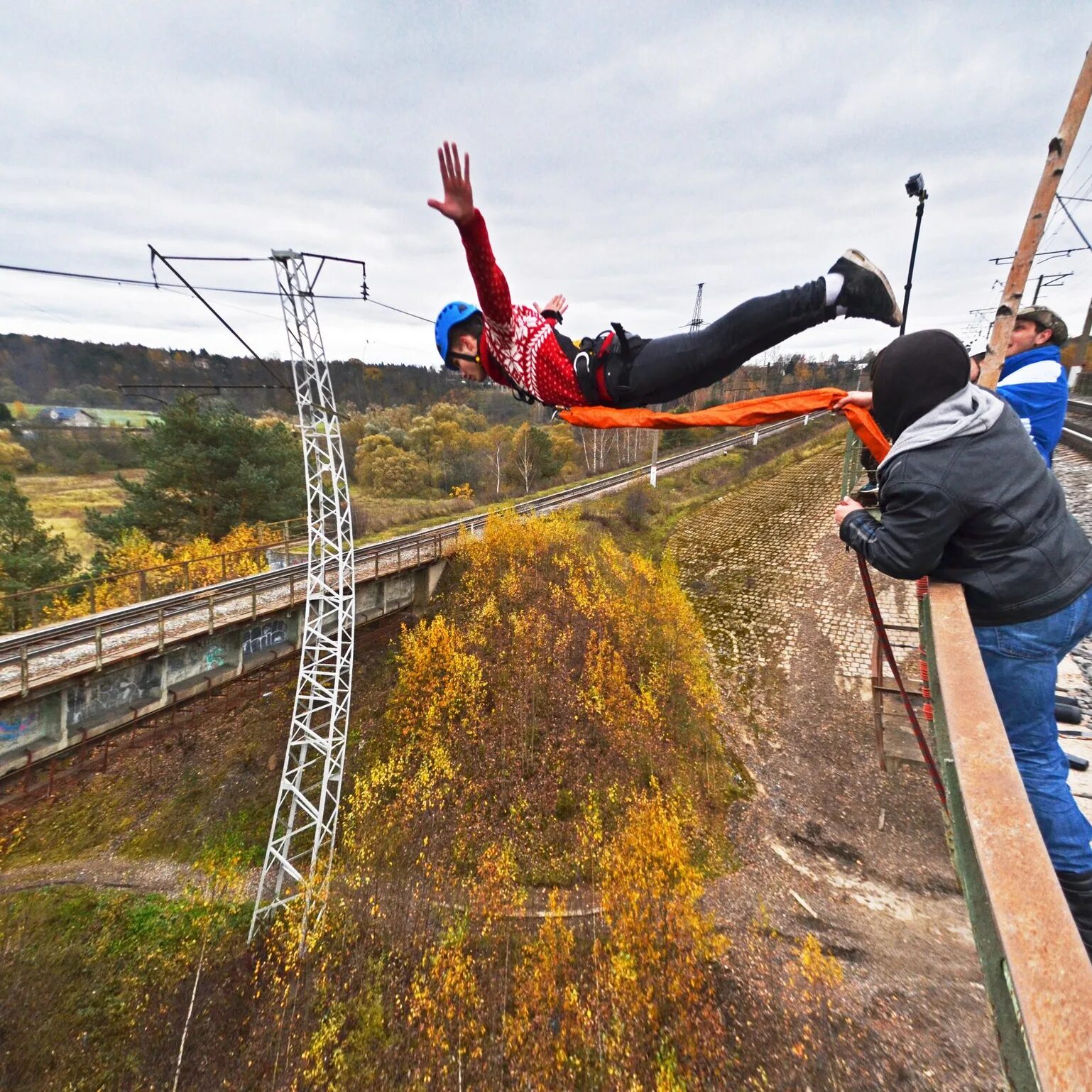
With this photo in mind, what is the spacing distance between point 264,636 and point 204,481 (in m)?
11.5

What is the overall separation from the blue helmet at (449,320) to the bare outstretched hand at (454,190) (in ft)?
3.54

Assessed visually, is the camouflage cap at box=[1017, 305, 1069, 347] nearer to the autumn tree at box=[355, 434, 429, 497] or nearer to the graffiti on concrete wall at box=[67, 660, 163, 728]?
the graffiti on concrete wall at box=[67, 660, 163, 728]

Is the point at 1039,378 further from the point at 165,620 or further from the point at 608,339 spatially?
the point at 165,620

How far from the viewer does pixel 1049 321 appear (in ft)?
11.8

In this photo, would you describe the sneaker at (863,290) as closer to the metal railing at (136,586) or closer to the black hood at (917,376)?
the black hood at (917,376)

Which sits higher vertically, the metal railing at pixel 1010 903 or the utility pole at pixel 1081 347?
the utility pole at pixel 1081 347

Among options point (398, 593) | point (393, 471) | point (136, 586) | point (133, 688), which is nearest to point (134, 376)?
point (393, 471)

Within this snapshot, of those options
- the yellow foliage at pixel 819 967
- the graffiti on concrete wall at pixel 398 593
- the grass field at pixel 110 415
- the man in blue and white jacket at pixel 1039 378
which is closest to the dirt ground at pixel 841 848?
the yellow foliage at pixel 819 967

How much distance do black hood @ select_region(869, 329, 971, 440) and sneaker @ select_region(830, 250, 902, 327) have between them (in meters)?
0.59

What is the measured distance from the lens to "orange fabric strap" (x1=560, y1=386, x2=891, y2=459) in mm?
3037

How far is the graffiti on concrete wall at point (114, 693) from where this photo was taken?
880 cm

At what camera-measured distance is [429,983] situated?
908 centimetres

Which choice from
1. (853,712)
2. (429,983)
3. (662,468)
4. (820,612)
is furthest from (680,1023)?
(662,468)

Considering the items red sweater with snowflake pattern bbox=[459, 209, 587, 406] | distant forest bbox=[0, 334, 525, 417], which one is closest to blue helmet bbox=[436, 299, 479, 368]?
red sweater with snowflake pattern bbox=[459, 209, 587, 406]
